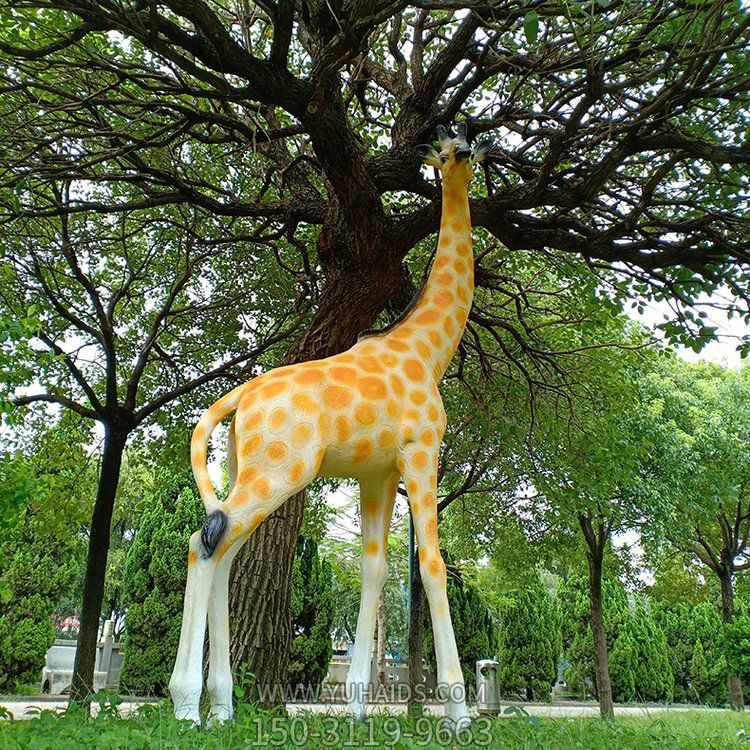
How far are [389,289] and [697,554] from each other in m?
18.9

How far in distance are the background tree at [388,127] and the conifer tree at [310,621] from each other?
938 centimetres

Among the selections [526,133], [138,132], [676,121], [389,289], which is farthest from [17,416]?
[676,121]

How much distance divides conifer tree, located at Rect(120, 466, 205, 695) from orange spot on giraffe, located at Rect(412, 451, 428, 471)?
39.3 feet

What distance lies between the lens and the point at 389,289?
7.15m

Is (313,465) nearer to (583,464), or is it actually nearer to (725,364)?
(583,464)

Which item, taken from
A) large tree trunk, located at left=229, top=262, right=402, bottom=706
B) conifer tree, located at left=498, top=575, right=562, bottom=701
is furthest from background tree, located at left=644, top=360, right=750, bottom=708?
large tree trunk, located at left=229, top=262, right=402, bottom=706

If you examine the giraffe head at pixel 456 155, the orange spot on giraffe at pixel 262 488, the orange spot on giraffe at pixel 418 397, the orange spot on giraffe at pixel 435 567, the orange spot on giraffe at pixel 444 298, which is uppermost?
the giraffe head at pixel 456 155

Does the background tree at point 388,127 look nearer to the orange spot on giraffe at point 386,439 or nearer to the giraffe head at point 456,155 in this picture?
the giraffe head at point 456,155

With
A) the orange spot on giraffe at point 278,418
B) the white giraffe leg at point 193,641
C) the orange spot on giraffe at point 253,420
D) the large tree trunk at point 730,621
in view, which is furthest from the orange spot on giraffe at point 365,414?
the large tree trunk at point 730,621

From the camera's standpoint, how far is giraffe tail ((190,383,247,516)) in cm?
432

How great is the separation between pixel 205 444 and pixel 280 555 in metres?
1.86

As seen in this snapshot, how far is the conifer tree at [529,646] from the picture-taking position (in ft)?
72.1

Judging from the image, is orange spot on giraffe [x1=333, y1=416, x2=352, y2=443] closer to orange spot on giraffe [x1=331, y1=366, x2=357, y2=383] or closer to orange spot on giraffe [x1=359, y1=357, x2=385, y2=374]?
orange spot on giraffe [x1=331, y1=366, x2=357, y2=383]

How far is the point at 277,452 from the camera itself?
14.0 feet
